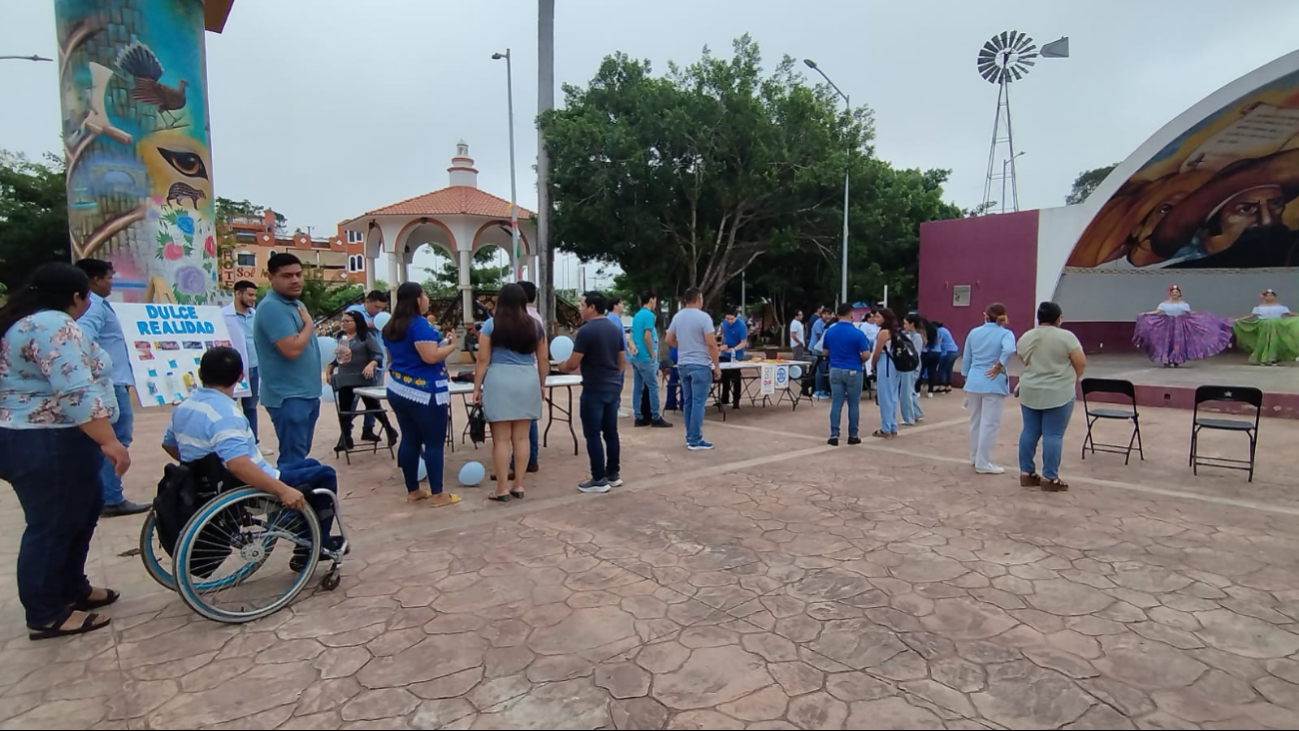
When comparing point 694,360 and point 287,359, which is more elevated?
point 287,359

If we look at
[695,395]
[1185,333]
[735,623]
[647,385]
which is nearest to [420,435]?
[735,623]

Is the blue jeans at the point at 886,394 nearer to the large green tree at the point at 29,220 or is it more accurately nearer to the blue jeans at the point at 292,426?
the blue jeans at the point at 292,426

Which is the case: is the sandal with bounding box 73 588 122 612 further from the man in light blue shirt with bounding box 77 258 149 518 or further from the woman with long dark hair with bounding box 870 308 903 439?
the woman with long dark hair with bounding box 870 308 903 439

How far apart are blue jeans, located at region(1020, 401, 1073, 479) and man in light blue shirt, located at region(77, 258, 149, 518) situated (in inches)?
269

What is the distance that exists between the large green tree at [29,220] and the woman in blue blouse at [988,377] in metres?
26.8

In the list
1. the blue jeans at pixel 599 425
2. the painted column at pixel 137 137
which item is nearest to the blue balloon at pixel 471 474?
the blue jeans at pixel 599 425

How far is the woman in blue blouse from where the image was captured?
5.91 metres

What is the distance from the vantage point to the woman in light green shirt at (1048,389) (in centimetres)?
530

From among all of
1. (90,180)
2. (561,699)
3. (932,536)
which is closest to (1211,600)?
(932,536)

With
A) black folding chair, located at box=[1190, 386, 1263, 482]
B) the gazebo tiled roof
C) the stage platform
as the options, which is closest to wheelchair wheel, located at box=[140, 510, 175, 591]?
black folding chair, located at box=[1190, 386, 1263, 482]

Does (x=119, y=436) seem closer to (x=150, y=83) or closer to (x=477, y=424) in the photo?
(x=477, y=424)

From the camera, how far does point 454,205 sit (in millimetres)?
21328

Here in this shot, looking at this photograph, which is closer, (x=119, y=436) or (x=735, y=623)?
(x=735, y=623)

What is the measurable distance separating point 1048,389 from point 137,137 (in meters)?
11.1
